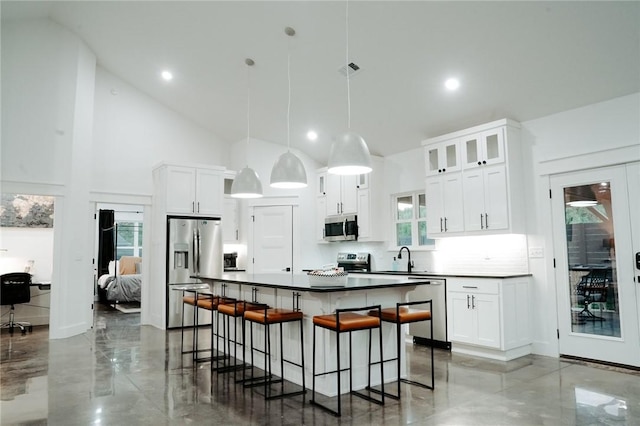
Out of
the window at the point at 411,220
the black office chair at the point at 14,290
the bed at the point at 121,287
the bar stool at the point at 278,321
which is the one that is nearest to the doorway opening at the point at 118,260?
the bed at the point at 121,287

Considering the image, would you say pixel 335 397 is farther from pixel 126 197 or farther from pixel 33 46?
pixel 33 46

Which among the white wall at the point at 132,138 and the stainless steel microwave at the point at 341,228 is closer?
the stainless steel microwave at the point at 341,228

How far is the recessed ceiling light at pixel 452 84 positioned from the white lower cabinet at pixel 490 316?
7.32 feet

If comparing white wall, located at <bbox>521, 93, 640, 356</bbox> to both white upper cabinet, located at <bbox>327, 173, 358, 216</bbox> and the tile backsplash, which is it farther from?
white upper cabinet, located at <bbox>327, 173, 358, 216</bbox>

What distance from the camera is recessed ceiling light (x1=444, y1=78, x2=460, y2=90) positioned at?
16.1 feet

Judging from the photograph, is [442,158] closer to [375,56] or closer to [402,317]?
[375,56]

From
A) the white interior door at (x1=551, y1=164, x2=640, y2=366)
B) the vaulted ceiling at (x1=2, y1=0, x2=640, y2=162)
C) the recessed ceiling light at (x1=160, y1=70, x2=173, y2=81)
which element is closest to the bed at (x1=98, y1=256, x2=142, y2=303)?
the vaulted ceiling at (x1=2, y1=0, x2=640, y2=162)

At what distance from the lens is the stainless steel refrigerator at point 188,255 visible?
6953 mm

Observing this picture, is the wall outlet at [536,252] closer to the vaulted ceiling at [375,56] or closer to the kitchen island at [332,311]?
the vaulted ceiling at [375,56]

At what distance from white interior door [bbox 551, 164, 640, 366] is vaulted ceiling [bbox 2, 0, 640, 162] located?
926 millimetres

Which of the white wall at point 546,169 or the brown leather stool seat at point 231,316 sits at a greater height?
the white wall at point 546,169

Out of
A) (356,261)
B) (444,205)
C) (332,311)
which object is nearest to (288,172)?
(332,311)

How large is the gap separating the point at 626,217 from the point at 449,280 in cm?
192

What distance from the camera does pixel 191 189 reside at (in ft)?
23.9
